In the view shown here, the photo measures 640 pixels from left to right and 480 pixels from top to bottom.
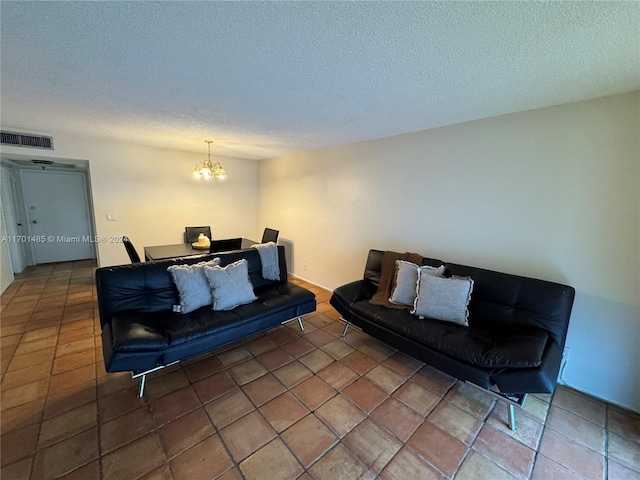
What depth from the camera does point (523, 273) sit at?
2326 mm

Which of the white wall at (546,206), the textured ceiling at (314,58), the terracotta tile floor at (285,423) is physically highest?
the textured ceiling at (314,58)

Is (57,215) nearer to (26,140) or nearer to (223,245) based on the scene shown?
(26,140)

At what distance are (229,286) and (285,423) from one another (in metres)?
1.28

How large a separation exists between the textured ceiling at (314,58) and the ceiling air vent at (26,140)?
40.9 inches

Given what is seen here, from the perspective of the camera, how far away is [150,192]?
14.6 ft

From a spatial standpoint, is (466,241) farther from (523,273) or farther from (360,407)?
(360,407)

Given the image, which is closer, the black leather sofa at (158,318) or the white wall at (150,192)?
the black leather sofa at (158,318)

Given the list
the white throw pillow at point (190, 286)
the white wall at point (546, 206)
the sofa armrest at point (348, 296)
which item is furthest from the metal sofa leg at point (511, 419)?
the white throw pillow at point (190, 286)

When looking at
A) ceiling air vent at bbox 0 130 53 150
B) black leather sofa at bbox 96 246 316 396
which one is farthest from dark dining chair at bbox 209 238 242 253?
ceiling air vent at bbox 0 130 53 150

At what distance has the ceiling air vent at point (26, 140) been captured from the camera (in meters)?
3.19

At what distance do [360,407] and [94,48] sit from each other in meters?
2.79

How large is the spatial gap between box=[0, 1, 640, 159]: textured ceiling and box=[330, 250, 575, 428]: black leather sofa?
152 centimetres

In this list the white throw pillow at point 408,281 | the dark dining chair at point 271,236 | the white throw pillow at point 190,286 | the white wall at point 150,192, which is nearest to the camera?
the white throw pillow at point 190,286

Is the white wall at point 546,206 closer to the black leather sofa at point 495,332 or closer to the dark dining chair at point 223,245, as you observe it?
the black leather sofa at point 495,332
